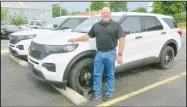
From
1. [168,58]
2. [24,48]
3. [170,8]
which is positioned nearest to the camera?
[168,58]

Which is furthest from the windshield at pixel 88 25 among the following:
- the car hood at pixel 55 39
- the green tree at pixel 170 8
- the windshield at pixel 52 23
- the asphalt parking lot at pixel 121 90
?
the green tree at pixel 170 8

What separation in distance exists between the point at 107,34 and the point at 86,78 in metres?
1.02

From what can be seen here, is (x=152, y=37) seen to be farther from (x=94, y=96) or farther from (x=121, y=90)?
(x=94, y=96)

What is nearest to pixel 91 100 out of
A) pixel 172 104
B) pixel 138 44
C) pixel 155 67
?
pixel 172 104

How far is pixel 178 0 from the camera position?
39.0m

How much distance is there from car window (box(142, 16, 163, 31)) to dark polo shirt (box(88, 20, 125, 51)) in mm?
1847

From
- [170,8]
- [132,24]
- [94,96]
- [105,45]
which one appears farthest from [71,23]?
[170,8]

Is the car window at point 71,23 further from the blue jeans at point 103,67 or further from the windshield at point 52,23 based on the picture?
the blue jeans at point 103,67

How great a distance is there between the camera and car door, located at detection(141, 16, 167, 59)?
637cm

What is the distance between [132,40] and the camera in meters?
5.92

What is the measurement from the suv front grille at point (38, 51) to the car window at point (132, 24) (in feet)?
6.44

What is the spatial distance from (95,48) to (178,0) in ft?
121

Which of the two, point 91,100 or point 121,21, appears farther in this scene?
point 121,21

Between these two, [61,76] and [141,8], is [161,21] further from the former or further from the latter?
[141,8]
